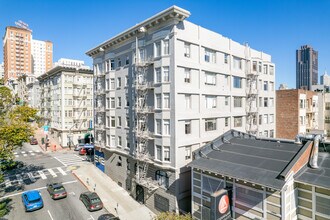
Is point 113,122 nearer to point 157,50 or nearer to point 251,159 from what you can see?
point 157,50

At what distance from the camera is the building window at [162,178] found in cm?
2403

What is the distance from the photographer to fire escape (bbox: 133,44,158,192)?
82.6ft

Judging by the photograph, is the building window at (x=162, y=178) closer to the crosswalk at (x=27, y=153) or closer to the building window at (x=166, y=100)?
the building window at (x=166, y=100)

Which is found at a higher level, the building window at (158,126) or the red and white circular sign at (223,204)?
the building window at (158,126)

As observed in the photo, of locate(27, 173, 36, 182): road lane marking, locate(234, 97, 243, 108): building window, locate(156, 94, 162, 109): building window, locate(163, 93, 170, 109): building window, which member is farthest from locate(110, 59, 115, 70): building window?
locate(27, 173, 36, 182): road lane marking

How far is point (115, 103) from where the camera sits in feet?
107

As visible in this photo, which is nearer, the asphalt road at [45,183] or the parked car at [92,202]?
the asphalt road at [45,183]

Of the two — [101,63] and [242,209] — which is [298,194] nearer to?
[242,209]

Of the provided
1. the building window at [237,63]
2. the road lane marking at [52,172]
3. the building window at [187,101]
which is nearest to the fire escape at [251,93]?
the building window at [237,63]

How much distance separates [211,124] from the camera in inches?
1088

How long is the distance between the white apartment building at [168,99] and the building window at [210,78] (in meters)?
0.13

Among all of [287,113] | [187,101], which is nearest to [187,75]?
[187,101]


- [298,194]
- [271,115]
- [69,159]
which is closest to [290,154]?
[298,194]

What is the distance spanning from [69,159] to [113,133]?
1946cm
